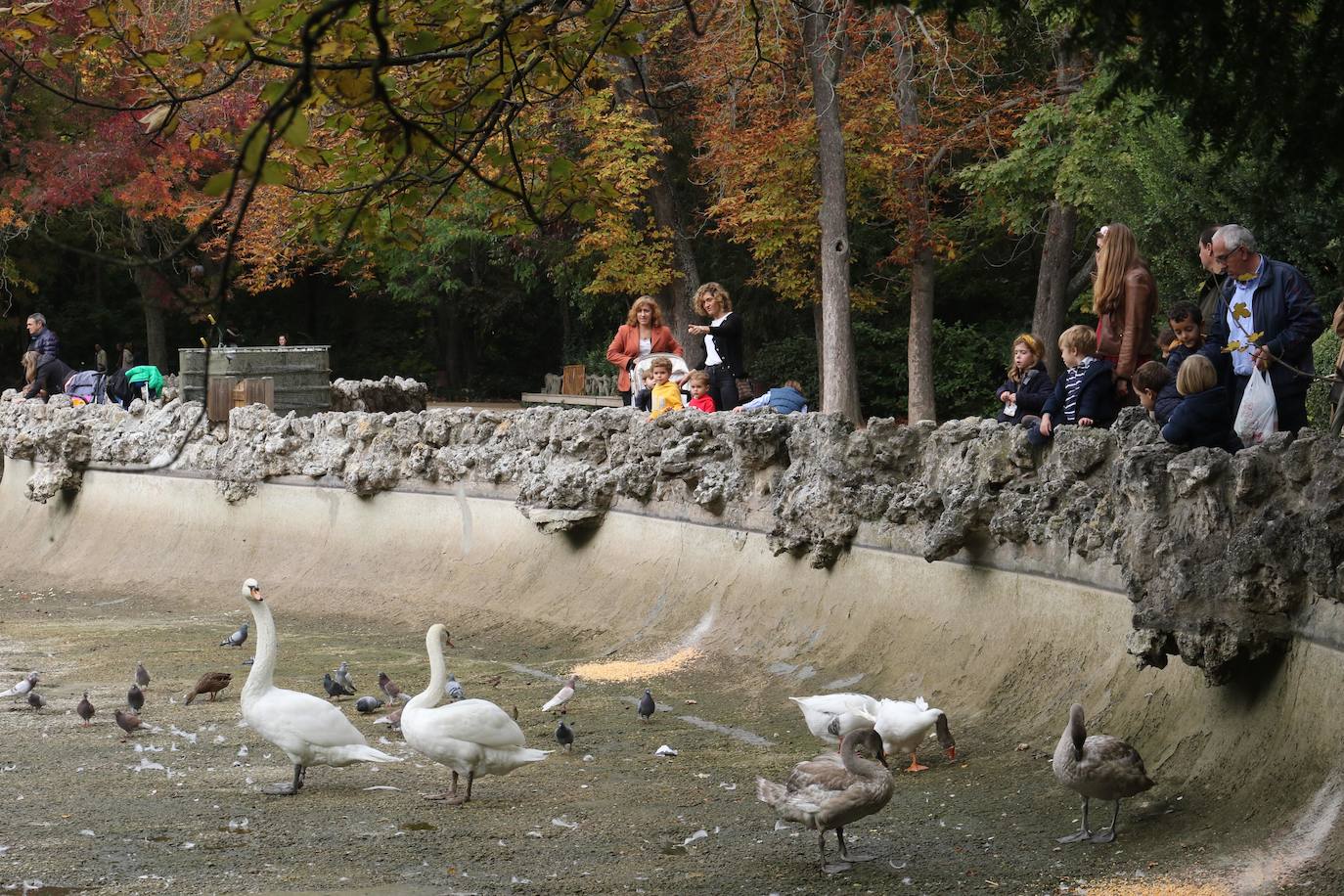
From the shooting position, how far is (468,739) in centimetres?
839

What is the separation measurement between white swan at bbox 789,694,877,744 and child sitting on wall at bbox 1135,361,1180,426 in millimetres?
2254

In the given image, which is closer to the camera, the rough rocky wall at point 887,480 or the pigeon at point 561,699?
the rough rocky wall at point 887,480

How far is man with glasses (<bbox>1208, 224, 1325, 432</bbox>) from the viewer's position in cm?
903

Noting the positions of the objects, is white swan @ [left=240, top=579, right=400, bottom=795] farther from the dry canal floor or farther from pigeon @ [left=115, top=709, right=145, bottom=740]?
pigeon @ [left=115, top=709, right=145, bottom=740]

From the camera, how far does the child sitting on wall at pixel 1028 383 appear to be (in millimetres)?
11102

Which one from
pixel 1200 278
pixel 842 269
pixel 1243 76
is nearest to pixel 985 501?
pixel 1243 76

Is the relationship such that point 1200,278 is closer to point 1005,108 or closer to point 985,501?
point 985,501

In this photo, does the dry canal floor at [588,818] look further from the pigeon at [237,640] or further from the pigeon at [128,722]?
the pigeon at [237,640]

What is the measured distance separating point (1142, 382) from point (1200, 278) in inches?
253

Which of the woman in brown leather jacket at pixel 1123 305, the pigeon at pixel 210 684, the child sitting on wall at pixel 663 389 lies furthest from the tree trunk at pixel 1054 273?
the pigeon at pixel 210 684

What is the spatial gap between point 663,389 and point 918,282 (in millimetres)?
11355

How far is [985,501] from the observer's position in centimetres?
1004

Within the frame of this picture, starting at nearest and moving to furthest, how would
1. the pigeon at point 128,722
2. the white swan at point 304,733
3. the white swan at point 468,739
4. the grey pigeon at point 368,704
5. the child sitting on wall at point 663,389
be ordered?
the white swan at point 468,739 → the white swan at point 304,733 → the pigeon at point 128,722 → the grey pigeon at point 368,704 → the child sitting on wall at point 663,389

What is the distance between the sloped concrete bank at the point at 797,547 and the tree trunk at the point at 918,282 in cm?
929
